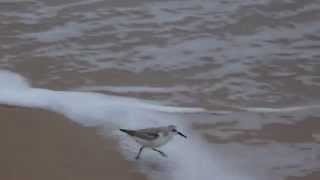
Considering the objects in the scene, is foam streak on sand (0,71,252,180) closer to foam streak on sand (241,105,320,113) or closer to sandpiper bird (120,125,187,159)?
sandpiper bird (120,125,187,159)

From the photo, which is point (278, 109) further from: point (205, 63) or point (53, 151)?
point (53, 151)

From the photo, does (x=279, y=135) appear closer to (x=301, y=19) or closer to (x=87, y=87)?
(x=87, y=87)

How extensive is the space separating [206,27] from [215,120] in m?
1.53

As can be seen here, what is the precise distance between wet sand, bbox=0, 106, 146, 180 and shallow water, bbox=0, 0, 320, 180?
0.74 ft

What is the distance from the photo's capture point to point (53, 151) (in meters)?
4.15

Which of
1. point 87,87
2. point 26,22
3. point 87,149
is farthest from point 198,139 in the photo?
point 26,22

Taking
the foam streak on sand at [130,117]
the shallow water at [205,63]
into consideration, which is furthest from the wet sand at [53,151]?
the shallow water at [205,63]

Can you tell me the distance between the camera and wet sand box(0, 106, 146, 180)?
12.9ft

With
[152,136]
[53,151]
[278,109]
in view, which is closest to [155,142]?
[152,136]

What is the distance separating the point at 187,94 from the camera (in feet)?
16.1

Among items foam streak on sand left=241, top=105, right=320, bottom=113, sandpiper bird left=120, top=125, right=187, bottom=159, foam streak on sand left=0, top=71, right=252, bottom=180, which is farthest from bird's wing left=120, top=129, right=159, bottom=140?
foam streak on sand left=241, top=105, right=320, bottom=113

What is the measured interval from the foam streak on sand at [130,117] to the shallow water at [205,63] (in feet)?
0.07

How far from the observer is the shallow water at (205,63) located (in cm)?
430

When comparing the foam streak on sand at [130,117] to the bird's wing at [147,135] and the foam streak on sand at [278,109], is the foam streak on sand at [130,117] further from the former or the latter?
the foam streak on sand at [278,109]
